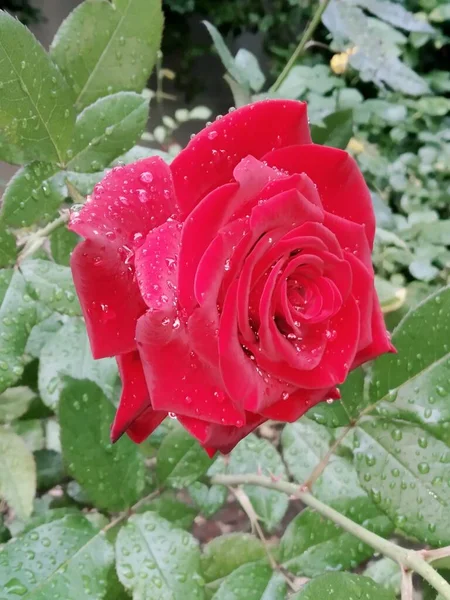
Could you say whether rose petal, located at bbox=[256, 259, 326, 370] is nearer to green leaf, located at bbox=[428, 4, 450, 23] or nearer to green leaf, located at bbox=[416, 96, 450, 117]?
green leaf, located at bbox=[416, 96, 450, 117]

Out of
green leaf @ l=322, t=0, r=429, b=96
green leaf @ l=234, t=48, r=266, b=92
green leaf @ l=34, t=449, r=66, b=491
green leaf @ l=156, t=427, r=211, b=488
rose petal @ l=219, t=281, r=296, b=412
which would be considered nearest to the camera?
rose petal @ l=219, t=281, r=296, b=412

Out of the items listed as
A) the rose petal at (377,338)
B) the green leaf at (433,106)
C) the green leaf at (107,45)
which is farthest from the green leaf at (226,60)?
the green leaf at (433,106)

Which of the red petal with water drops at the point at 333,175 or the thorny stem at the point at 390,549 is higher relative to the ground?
the red petal with water drops at the point at 333,175

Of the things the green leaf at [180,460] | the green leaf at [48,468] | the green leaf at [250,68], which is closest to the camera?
the green leaf at [180,460]

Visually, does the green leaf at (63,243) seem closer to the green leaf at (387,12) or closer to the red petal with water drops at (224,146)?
the red petal with water drops at (224,146)

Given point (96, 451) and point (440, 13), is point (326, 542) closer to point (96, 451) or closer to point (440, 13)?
point (96, 451)

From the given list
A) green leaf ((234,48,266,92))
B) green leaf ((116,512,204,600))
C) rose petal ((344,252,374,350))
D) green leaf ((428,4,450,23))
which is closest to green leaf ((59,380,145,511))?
green leaf ((116,512,204,600))

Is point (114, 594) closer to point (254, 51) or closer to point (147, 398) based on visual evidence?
point (147, 398)

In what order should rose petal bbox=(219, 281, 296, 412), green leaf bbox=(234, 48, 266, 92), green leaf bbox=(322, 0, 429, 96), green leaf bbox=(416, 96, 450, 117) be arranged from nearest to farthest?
rose petal bbox=(219, 281, 296, 412)
green leaf bbox=(322, 0, 429, 96)
green leaf bbox=(234, 48, 266, 92)
green leaf bbox=(416, 96, 450, 117)

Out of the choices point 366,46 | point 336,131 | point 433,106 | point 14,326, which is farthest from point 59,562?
point 433,106
